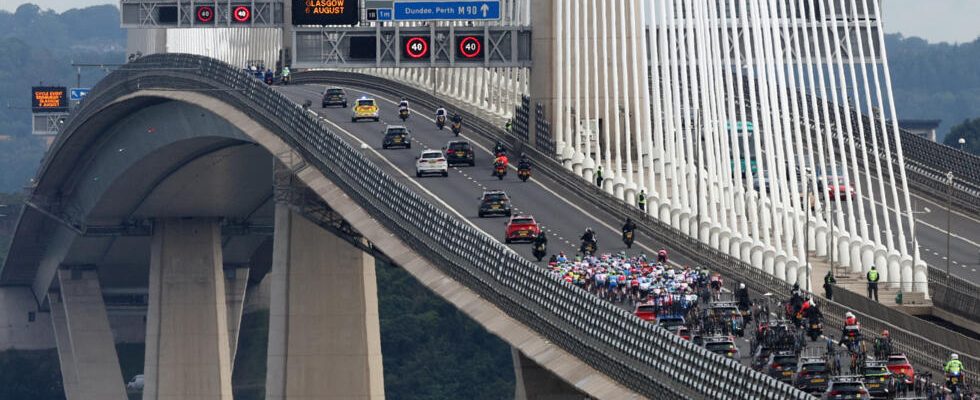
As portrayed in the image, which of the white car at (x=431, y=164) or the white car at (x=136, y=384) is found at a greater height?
the white car at (x=431, y=164)

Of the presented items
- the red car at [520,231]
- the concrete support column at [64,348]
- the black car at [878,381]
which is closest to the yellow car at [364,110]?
the red car at [520,231]

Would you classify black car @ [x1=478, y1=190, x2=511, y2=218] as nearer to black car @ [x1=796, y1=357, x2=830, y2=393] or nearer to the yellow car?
the yellow car

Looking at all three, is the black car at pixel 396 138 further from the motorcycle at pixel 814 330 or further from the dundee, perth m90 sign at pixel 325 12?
the motorcycle at pixel 814 330

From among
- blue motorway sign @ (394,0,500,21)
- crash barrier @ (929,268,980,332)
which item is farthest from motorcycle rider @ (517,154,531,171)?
crash barrier @ (929,268,980,332)

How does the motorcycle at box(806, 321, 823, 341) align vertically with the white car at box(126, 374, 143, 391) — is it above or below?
above

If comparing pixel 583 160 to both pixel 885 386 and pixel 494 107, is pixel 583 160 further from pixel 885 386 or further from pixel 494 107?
pixel 885 386

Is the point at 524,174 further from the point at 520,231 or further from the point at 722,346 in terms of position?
the point at 722,346
